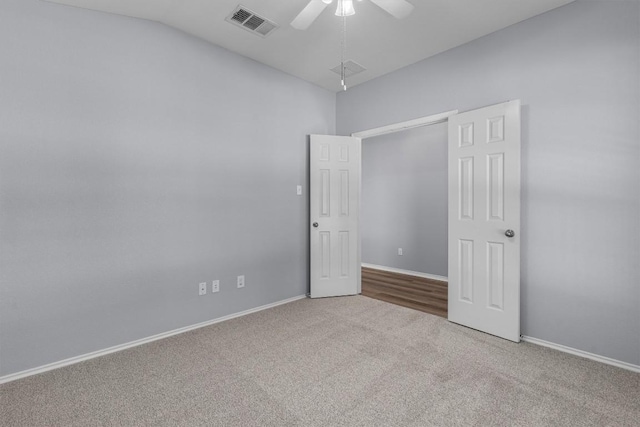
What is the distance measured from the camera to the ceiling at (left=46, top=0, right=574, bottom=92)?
2.38m

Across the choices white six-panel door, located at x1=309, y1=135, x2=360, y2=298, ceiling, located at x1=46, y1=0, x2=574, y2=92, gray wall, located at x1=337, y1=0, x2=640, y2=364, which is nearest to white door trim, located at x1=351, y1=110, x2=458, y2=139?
white six-panel door, located at x1=309, y1=135, x2=360, y2=298

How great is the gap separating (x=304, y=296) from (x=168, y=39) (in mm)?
3140

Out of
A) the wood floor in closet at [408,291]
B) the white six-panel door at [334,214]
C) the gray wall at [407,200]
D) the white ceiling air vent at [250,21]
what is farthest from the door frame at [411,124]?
the white ceiling air vent at [250,21]

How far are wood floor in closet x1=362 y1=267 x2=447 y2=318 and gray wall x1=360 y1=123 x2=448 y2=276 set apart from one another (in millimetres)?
389

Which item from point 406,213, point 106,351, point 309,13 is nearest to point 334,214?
point 406,213

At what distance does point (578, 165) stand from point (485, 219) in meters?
0.79

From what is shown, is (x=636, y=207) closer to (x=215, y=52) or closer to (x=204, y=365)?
(x=204, y=365)

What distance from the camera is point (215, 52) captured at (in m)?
3.00

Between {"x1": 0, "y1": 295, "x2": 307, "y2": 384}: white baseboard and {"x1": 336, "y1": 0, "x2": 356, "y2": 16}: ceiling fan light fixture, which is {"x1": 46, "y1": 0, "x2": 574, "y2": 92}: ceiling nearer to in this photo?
{"x1": 336, "y1": 0, "x2": 356, "y2": 16}: ceiling fan light fixture

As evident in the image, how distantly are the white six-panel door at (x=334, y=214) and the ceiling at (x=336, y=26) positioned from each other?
3.30 ft

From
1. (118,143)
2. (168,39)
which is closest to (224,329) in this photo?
(118,143)

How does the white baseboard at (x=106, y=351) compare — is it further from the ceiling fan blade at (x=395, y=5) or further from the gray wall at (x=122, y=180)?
the ceiling fan blade at (x=395, y=5)

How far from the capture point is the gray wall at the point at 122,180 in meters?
2.04

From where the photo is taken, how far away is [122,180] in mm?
2436
